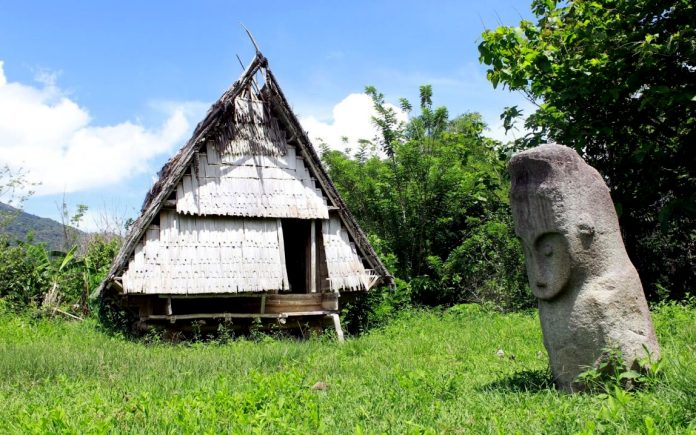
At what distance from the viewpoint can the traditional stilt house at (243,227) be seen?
11.0 meters

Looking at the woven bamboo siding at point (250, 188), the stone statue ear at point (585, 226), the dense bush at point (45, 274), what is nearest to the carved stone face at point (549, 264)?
the stone statue ear at point (585, 226)

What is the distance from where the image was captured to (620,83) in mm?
7504

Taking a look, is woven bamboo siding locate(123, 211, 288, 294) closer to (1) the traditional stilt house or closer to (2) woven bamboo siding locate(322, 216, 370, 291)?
(1) the traditional stilt house

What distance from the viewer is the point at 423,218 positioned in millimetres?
16891

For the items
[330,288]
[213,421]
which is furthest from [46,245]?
[213,421]

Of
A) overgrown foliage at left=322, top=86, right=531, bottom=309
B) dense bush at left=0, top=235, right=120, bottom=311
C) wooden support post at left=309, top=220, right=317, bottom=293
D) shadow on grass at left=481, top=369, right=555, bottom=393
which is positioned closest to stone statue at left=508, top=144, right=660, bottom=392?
shadow on grass at left=481, top=369, right=555, bottom=393

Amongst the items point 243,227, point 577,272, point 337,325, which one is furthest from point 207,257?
point 577,272

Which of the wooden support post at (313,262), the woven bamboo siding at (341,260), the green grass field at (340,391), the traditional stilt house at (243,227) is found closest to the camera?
the green grass field at (340,391)

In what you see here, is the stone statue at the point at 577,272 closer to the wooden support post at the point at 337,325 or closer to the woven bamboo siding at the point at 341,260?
the woven bamboo siding at the point at 341,260

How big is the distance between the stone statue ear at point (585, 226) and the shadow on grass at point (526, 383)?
4.04ft

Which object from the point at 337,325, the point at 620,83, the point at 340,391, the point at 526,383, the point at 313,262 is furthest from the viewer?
the point at 313,262

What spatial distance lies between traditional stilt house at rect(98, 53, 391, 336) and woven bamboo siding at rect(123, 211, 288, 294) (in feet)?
0.06

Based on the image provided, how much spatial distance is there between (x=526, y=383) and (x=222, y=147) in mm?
7998

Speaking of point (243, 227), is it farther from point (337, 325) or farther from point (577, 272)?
point (577, 272)
